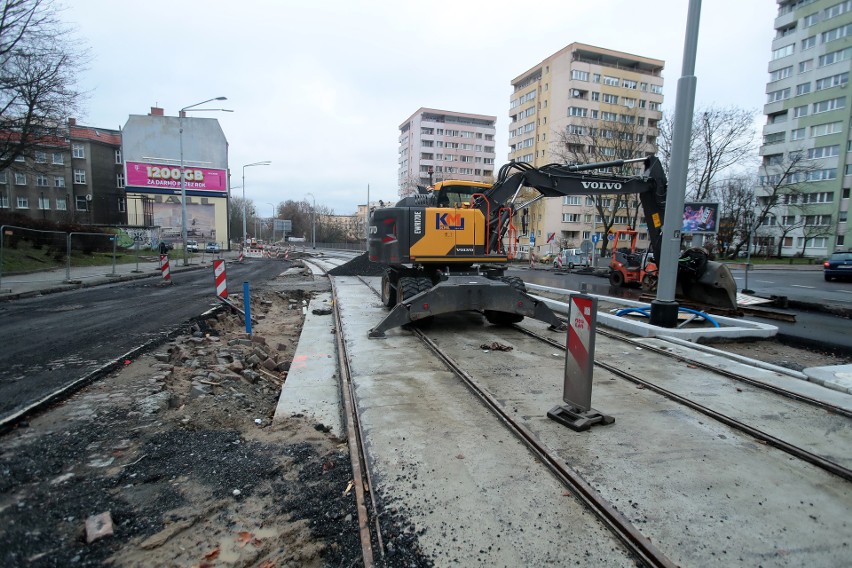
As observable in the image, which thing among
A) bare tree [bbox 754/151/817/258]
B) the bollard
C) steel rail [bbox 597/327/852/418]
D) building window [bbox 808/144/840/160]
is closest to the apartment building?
steel rail [bbox 597/327/852/418]

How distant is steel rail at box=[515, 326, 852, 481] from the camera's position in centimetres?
361

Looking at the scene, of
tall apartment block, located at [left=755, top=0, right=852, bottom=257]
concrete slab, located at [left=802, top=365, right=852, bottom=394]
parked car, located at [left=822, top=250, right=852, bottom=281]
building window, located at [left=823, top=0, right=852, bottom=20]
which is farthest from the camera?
building window, located at [left=823, top=0, right=852, bottom=20]

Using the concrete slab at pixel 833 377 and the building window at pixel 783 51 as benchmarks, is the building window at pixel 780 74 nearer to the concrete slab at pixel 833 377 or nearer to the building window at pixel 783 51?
the building window at pixel 783 51

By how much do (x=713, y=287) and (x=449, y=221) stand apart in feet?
22.9

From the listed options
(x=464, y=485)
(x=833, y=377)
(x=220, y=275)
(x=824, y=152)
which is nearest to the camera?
(x=464, y=485)

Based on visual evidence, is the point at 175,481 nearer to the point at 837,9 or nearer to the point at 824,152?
the point at 824,152

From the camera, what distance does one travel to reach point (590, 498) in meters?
3.13

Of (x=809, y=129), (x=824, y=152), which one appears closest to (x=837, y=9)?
(x=809, y=129)

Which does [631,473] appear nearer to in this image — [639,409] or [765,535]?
[765,535]

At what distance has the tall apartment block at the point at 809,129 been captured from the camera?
→ 49719 mm

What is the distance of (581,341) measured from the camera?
4.35 m

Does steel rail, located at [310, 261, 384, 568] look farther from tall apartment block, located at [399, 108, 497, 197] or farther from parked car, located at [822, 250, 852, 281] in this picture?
tall apartment block, located at [399, 108, 497, 197]

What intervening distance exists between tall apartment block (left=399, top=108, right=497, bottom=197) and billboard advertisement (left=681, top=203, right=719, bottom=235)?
3112 inches

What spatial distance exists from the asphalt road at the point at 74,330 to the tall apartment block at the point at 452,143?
78837 millimetres
